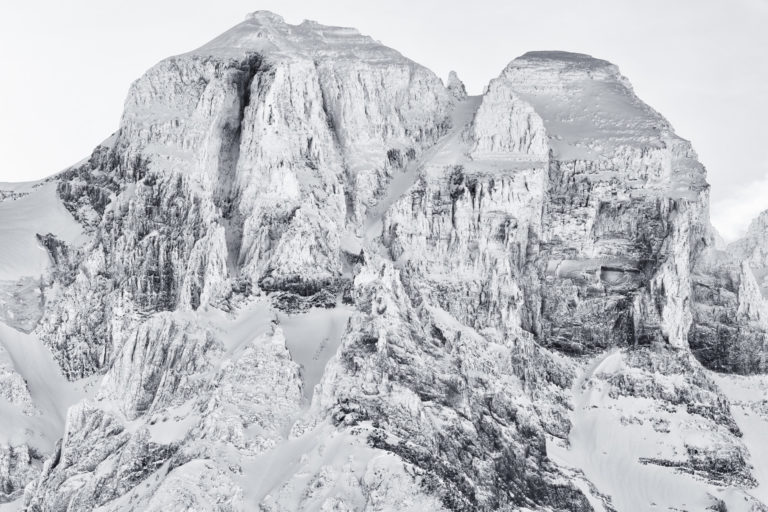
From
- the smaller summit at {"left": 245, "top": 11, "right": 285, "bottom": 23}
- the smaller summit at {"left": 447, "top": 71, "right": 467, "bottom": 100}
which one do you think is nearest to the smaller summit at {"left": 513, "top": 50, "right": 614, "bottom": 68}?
the smaller summit at {"left": 447, "top": 71, "right": 467, "bottom": 100}

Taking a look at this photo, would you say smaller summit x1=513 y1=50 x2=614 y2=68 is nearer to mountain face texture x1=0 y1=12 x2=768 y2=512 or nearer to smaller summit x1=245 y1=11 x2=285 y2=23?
mountain face texture x1=0 y1=12 x2=768 y2=512

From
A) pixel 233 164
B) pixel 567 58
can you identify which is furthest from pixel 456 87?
pixel 233 164

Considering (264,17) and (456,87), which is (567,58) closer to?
(456,87)

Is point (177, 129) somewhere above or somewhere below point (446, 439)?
above

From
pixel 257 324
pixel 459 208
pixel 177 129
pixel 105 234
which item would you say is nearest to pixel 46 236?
pixel 105 234

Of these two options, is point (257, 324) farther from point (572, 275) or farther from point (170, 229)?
point (572, 275)
